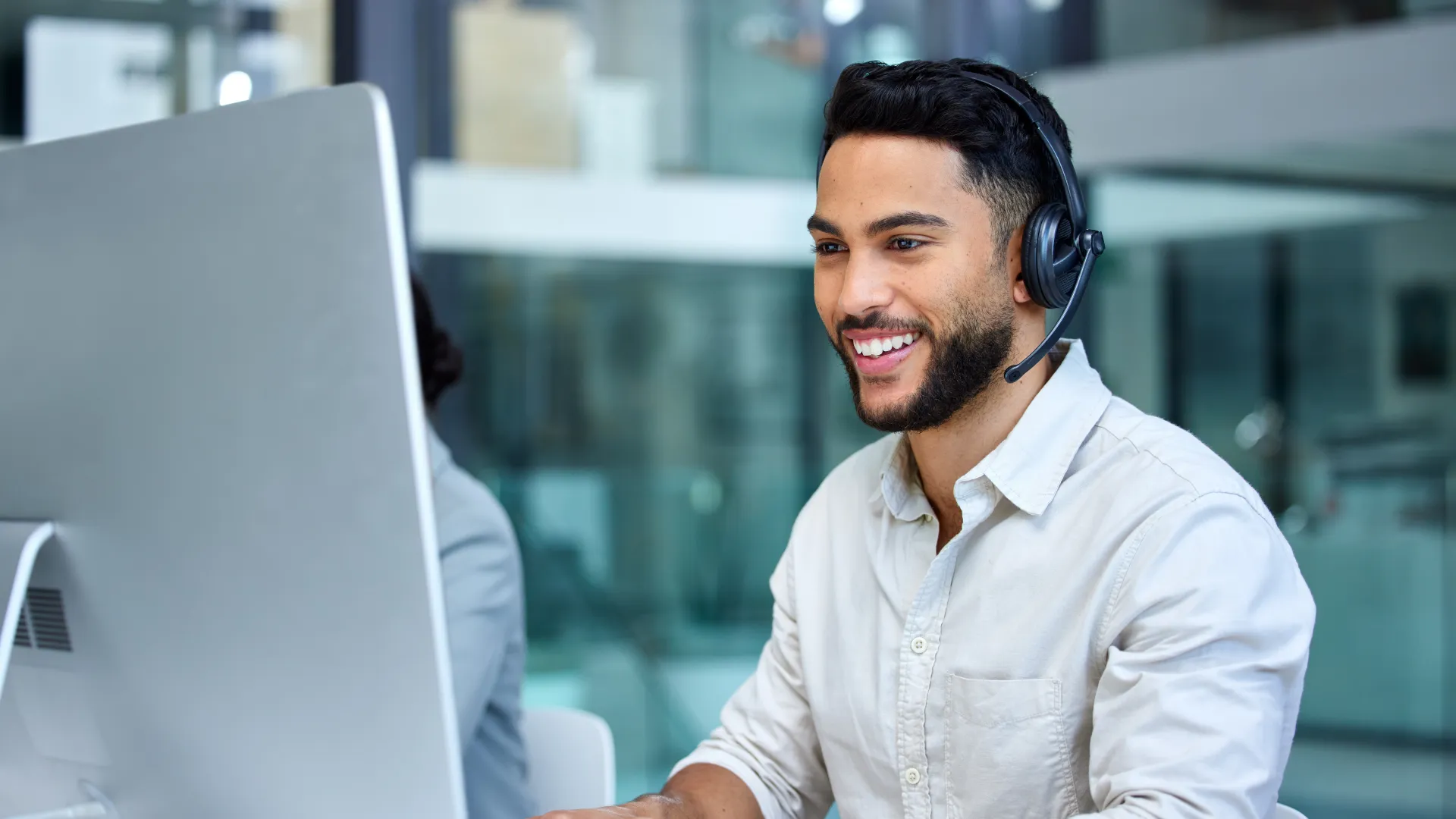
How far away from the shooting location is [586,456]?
16.1ft

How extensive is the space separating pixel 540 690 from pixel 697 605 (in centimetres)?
67

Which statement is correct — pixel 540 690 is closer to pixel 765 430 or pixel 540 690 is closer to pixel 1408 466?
pixel 765 430

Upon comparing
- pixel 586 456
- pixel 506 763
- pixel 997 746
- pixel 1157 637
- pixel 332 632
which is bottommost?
pixel 586 456

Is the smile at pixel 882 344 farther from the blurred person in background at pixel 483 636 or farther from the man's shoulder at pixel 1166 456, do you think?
the blurred person in background at pixel 483 636

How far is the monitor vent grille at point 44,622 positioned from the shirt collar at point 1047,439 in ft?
2.33

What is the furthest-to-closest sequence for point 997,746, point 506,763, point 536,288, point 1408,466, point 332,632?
point 536,288, point 1408,466, point 506,763, point 997,746, point 332,632

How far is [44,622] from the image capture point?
0.83m

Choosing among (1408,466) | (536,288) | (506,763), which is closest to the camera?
(506,763)

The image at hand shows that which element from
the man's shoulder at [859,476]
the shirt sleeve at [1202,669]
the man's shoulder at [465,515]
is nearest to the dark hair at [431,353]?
the man's shoulder at [465,515]

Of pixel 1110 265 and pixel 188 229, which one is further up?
pixel 188 229

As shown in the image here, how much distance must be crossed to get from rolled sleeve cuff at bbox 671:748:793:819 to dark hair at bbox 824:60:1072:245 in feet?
1.81

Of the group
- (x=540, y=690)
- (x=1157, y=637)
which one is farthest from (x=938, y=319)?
(x=540, y=690)

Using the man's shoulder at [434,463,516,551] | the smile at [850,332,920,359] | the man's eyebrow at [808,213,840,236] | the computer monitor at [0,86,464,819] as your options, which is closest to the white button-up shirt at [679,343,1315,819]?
the smile at [850,332,920,359]

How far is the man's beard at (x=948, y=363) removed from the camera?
115 cm
